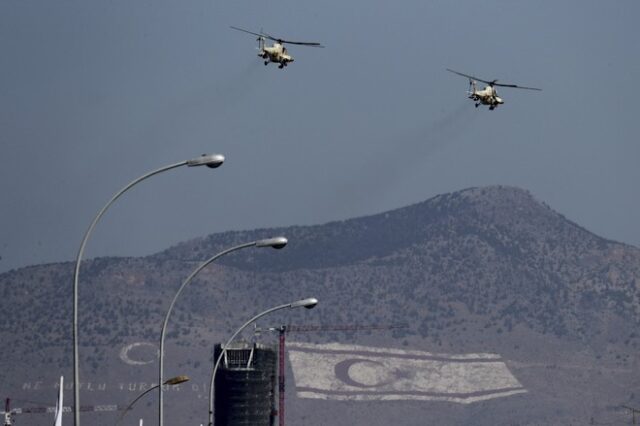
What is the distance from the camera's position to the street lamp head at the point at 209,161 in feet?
213

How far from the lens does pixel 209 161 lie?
65.2 m

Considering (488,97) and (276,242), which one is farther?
(488,97)

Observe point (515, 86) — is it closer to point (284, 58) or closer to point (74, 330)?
point (284, 58)

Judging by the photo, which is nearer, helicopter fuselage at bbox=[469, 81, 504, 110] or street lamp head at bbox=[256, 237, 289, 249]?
street lamp head at bbox=[256, 237, 289, 249]

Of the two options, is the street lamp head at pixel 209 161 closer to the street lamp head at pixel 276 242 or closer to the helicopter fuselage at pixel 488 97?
the street lamp head at pixel 276 242

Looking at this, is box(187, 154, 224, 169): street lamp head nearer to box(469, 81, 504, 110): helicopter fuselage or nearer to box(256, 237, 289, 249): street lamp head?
box(256, 237, 289, 249): street lamp head

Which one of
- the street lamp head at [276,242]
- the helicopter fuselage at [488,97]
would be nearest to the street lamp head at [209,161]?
the street lamp head at [276,242]

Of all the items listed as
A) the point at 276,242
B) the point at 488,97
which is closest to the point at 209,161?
the point at 276,242

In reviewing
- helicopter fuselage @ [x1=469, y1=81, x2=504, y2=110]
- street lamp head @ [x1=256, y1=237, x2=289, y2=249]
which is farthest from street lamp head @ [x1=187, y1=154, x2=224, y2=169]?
helicopter fuselage @ [x1=469, y1=81, x2=504, y2=110]

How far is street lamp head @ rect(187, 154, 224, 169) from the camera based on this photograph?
64875 mm

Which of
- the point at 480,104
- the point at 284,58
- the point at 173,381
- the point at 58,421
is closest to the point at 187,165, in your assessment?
the point at 58,421

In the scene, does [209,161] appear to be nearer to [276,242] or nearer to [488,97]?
[276,242]

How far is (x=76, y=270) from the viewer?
62562 mm

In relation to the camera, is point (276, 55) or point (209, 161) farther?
point (276, 55)
